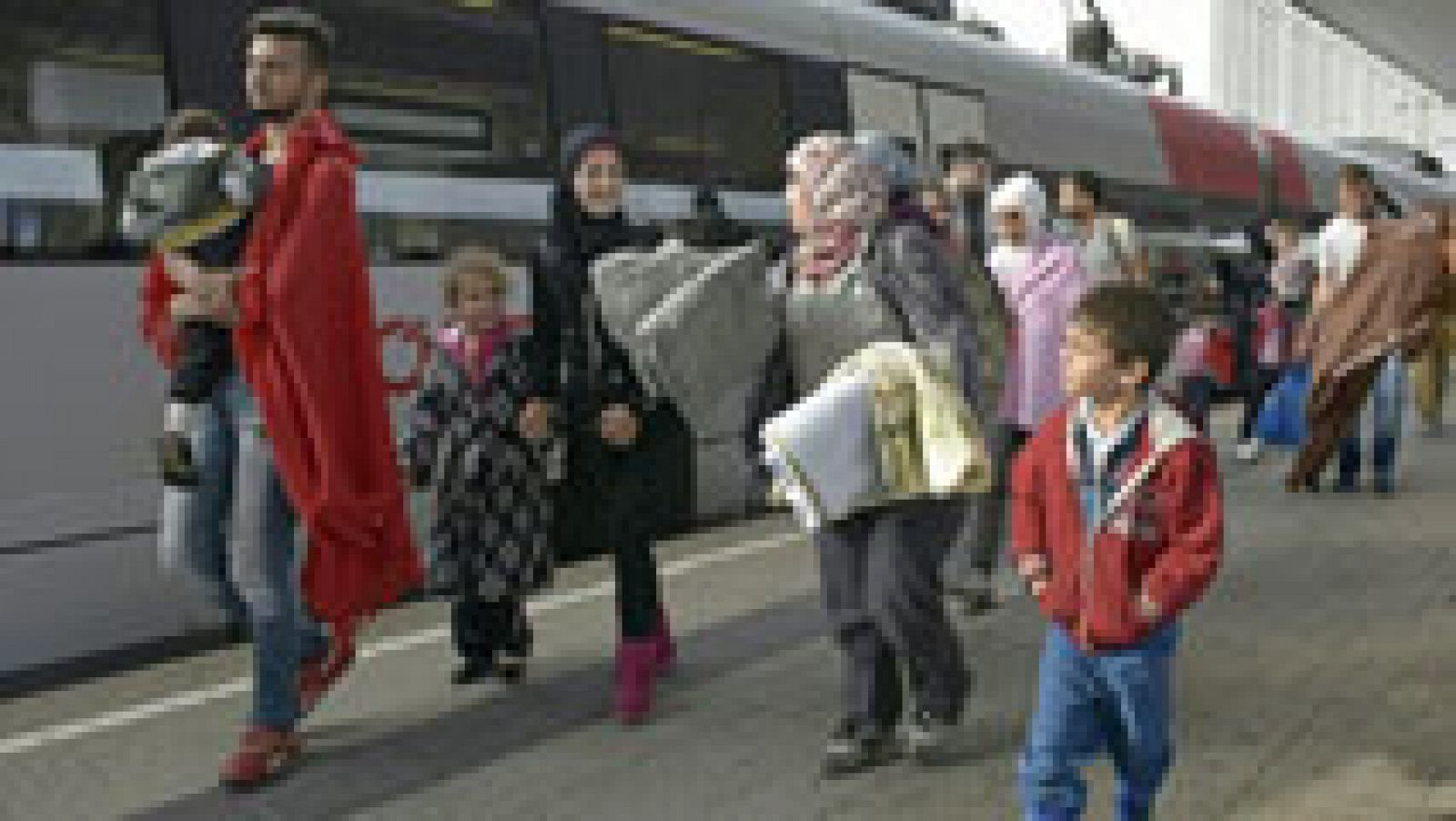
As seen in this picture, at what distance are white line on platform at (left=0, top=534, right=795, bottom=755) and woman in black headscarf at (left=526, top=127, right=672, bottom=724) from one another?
131 centimetres

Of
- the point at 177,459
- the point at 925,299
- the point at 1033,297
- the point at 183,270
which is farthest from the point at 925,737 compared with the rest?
the point at 1033,297

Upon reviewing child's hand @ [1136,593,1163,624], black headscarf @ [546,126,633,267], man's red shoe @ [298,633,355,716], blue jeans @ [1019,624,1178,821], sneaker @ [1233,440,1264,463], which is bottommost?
sneaker @ [1233,440,1264,463]

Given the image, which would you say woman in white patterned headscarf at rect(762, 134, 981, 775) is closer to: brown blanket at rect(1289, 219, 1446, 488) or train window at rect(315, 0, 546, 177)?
train window at rect(315, 0, 546, 177)

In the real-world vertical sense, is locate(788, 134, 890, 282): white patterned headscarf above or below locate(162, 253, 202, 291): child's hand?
above

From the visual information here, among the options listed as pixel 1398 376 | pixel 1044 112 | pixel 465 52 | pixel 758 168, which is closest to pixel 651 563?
pixel 465 52

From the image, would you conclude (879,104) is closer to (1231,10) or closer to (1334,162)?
(1334,162)

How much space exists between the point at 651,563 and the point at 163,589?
201cm

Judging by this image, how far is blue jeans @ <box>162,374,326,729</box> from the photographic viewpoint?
3863mm

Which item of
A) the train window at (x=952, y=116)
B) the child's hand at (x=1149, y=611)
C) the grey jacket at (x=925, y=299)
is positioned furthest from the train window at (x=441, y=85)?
the child's hand at (x=1149, y=611)

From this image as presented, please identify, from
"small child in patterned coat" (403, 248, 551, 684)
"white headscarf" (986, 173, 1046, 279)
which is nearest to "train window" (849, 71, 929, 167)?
"white headscarf" (986, 173, 1046, 279)

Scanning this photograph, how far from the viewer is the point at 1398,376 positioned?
27.5ft

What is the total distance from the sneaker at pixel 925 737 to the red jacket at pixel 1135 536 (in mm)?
961

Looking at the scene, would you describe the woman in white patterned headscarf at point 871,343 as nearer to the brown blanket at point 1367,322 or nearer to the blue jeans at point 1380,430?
the brown blanket at point 1367,322

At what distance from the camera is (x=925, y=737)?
3822 mm
